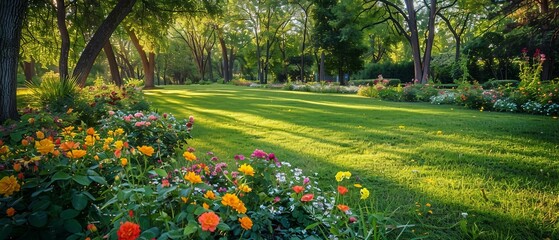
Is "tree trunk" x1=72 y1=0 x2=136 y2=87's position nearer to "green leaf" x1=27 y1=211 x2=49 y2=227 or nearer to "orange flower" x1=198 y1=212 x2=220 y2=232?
"green leaf" x1=27 y1=211 x2=49 y2=227

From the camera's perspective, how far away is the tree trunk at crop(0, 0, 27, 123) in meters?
4.36

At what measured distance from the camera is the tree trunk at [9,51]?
4.36 m

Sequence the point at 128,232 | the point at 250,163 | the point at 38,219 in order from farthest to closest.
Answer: the point at 250,163, the point at 38,219, the point at 128,232

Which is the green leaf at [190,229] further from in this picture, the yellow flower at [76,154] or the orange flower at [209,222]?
the yellow flower at [76,154]

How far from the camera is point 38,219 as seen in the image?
118 centimetres

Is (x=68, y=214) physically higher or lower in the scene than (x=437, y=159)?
higher

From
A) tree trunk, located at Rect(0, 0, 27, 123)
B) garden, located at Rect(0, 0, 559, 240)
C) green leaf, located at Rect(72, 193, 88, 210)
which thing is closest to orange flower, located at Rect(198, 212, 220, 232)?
garden, located at Rect(0, 0, 559, 240)

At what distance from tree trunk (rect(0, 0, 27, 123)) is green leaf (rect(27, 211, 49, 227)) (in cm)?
453

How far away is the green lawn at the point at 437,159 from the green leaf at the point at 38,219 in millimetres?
1723

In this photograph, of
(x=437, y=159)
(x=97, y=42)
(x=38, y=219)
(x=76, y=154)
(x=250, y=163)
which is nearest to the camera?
(x=38, y=219)

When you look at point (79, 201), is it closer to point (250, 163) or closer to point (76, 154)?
point (76, 154)

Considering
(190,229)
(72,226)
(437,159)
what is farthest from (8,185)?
(437,159)

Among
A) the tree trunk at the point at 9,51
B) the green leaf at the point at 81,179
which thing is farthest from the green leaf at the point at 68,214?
the tree trunk at the point at 9,51

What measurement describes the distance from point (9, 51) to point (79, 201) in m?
4.68
